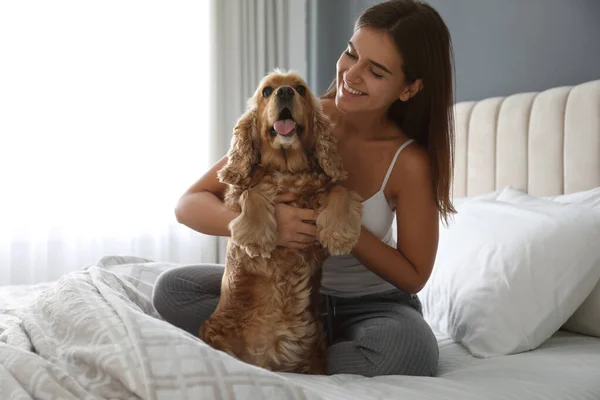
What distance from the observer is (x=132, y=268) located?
7.27 ft

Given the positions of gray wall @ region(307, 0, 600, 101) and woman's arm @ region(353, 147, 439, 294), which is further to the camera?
gray wall @ region(307, 0, 600, 101)

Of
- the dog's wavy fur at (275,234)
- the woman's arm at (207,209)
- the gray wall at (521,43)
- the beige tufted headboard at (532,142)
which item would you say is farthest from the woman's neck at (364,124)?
the gray wall at (521,43)

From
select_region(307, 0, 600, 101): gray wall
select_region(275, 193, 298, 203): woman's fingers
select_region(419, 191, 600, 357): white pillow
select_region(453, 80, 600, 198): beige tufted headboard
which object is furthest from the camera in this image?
select_region(307, 0, 600, 101): gray wall

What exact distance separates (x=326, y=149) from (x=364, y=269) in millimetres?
415

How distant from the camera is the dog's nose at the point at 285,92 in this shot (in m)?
1.48

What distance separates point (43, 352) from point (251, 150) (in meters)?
0.65

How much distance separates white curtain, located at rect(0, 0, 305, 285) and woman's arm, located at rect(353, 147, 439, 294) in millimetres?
2433

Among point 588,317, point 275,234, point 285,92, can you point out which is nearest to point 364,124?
point 285,92

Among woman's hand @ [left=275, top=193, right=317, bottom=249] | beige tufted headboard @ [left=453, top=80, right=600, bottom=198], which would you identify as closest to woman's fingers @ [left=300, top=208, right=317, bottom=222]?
woman's hand @ [left=275, top=193, right=317, bottom=249]

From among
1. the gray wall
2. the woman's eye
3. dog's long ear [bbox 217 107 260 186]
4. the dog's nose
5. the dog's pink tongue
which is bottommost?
dog's long ear [bbox 217 107 260 186]

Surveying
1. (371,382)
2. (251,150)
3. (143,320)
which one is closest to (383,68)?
(251,150)

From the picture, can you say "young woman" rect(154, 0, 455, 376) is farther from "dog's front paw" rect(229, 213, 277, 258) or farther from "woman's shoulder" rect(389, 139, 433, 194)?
"dog's front paw" rect(229, 213, 277, 258)

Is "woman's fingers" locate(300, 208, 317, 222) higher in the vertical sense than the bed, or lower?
higher

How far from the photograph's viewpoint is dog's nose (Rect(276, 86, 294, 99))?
148 cm
